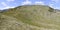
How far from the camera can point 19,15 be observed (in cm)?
4553

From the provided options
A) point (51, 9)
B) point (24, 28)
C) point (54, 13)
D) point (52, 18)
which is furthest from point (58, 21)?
point (24, 28)

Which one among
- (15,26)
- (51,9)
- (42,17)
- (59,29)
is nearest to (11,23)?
(15,26)

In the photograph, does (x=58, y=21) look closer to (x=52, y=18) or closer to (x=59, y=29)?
(x=52, y=18)

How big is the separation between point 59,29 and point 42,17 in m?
9.89

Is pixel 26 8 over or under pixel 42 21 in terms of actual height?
over

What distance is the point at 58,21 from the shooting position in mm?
45250

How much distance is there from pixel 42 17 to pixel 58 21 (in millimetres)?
4742

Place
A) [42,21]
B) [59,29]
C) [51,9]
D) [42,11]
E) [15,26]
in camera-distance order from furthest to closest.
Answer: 1. [51,9]
2. [42,11]
3. [42,21]
4. [59,29]
5. [15,26]

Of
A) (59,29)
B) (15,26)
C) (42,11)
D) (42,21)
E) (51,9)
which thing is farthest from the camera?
(51,9)

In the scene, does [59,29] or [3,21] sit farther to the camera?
[59,29]

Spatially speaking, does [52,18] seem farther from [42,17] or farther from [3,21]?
[3,21]

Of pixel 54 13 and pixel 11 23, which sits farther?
pixel 54 13

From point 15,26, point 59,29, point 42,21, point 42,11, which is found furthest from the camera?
Result: point 42,11

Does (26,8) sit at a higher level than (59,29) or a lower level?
higher
